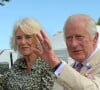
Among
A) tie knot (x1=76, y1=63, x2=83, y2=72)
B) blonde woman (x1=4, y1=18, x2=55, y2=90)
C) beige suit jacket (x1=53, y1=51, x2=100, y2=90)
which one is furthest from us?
blonde woman (x1=4, y1=18, x2=55, y2=90)

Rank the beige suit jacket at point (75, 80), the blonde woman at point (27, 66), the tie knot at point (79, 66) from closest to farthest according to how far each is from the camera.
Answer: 1. the beige suit jacket at point (75, 80)
2. the tie knot at point (79, 66)
3. the blonde woman at point (27, 66)

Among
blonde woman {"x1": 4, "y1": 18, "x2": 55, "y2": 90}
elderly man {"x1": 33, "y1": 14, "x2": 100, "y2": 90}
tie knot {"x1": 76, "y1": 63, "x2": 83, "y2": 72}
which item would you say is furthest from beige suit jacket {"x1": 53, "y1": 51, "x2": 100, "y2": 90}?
blonde woman {"x1": 4, "y1": 18, "x2": 55, "y2": 90}

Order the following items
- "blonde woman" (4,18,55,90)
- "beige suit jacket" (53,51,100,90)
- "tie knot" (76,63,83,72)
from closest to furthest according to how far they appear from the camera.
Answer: "beige suit jacket" (53,51,100,90), "tie knot" (76,63,83,72), "blonde woman" (4,18,55,90)

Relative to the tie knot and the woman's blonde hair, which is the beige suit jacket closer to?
the tie knot

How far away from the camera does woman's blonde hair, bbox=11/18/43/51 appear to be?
3.38 meters

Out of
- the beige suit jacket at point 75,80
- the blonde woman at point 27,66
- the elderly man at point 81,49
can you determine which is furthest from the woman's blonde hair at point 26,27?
the beige suit jacket at point 75,80

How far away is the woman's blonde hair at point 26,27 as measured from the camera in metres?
3.38

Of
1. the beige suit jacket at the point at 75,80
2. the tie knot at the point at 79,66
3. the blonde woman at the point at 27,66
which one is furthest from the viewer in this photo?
the blonde woman at the point at 27,66

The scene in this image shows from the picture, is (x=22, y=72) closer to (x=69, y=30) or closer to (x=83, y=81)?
(x=69, y=30)

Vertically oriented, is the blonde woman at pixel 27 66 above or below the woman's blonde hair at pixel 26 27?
below

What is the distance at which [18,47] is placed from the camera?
138 inches

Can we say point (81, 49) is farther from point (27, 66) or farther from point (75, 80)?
point (27, 66)

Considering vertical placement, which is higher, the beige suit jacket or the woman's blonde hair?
the woman's blonde hair

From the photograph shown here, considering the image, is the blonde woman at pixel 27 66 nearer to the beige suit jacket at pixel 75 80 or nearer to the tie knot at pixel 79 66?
the tie knot at pixel 79 66
